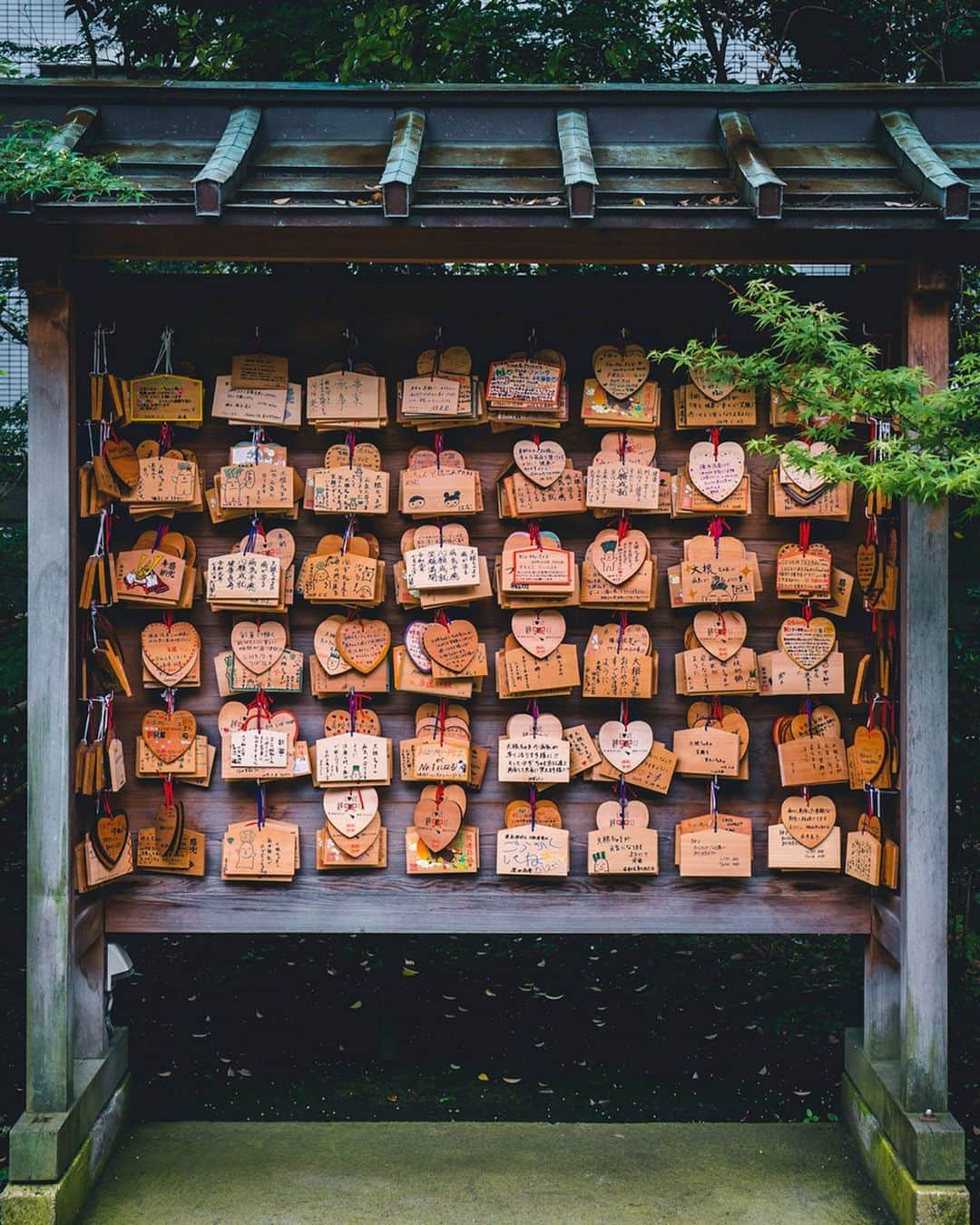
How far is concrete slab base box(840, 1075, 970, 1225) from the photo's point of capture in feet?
11.3

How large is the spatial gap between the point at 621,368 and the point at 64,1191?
346 cm

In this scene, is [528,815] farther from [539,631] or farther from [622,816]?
[539,631]

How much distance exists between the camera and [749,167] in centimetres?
330

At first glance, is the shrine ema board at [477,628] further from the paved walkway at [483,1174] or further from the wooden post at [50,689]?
the paved walkway at [483,1174]

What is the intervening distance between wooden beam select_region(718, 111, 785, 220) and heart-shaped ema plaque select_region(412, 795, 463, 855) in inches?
90.6

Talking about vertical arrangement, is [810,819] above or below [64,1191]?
above

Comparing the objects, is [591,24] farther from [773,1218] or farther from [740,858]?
[773,1218]

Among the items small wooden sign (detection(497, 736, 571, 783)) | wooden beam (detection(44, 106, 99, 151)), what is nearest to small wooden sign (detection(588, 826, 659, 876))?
small wooden sign (detection(497, 736, 571, 783))

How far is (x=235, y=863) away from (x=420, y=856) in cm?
70

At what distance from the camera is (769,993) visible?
5.80 metres

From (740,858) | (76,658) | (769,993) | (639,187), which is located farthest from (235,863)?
(769,993)

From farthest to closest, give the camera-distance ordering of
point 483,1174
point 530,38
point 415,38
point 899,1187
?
point 530,38 < point 415,38 < point 483,1174 < point 899,1187

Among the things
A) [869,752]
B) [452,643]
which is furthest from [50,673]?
[869,752]

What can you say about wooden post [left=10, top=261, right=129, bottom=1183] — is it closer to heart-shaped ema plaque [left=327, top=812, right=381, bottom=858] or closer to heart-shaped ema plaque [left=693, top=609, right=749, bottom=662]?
heart-shaped ema plaque [left=327, top=812, right=381, bottom=858]
